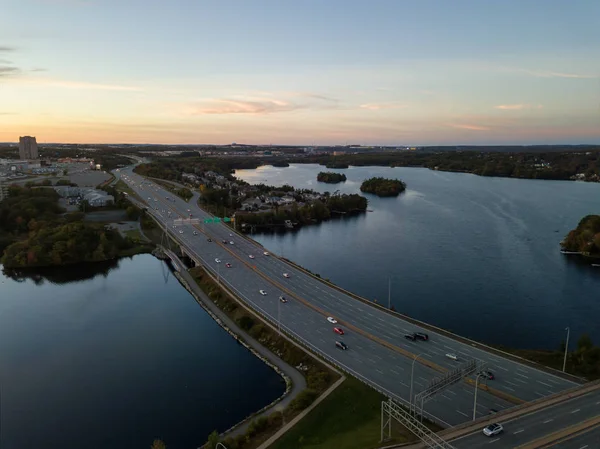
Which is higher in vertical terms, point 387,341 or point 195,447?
point 387,341

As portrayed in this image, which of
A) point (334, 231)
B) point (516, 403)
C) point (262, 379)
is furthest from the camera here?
point (334, 231)

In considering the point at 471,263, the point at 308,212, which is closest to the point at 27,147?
the point at 308,212

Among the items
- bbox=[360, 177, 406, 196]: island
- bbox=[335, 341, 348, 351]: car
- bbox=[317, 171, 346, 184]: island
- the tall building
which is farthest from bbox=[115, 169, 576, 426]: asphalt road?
the tall building

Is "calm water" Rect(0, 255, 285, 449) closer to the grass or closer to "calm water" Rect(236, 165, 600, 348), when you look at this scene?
the grass

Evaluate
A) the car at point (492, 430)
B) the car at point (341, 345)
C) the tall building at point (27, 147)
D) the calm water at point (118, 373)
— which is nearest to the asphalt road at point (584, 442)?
the car at point (492, 430)

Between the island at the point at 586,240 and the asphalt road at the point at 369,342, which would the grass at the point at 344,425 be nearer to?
the asphalt road at the point at 369,342

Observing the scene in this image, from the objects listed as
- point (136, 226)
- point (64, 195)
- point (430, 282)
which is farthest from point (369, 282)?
point (64, 195)

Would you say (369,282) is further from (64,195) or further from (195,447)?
(64,195)

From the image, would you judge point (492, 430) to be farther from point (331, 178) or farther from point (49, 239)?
point (331, 178)
